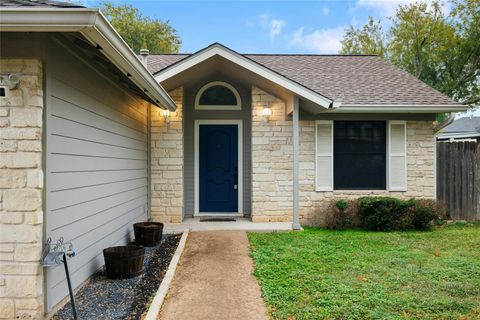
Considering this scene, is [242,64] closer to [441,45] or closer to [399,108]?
[399,108]

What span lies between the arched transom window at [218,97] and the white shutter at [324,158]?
78.6 inches

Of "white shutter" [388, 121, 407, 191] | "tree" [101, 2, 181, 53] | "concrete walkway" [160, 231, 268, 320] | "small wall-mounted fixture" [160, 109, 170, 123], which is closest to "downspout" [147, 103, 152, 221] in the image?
"small wall-mounted fixture" [160, 109, 170, 123]

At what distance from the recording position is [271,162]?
25.7 ft

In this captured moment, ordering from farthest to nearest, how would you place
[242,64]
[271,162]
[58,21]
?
[271,162]
[242,64]
[58,21]

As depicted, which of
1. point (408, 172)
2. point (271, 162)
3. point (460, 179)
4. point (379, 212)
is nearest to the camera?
point (379, 212)

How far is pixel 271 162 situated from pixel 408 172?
320 centimetres

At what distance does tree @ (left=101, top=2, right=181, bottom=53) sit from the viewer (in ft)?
85.0

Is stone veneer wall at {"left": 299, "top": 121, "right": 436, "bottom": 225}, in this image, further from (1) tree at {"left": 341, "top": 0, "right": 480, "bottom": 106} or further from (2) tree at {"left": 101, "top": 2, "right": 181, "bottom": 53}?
(2) tree at {"left": 101, "top": 2, "right": 181, "bottom": 53}

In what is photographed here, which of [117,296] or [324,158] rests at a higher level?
[324,158]

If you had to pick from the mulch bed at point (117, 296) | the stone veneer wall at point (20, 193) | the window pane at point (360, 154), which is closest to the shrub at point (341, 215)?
the window pane at point (360, 154)

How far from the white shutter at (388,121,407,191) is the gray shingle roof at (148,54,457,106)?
28.5 inches

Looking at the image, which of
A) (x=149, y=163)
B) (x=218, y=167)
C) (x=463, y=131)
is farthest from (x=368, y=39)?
(x=149, y=163)

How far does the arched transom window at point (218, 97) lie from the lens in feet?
27.3

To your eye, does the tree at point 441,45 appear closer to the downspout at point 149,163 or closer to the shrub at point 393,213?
the shrub at point 393,213
